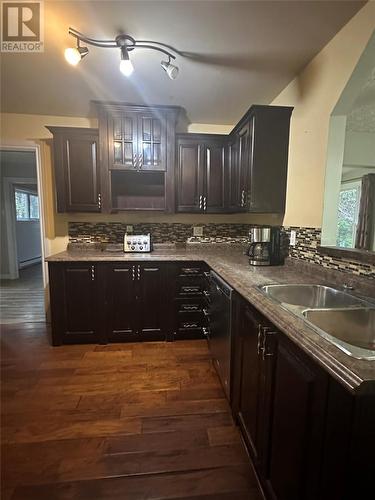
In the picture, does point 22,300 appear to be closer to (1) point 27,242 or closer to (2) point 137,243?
(2) point 137,243

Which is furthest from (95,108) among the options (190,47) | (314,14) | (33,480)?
(33,480)

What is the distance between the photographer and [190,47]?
69.8 inches

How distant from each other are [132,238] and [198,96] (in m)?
1.60

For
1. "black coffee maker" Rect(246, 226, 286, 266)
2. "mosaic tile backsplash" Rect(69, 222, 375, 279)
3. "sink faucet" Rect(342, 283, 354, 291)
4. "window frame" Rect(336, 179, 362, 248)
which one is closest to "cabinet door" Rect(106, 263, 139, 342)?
"mosaic tile backsplash" Rect(69, 222, 375, 279)

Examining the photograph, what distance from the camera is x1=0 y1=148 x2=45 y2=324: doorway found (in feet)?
11.6

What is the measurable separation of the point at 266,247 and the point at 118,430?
5.73 feet

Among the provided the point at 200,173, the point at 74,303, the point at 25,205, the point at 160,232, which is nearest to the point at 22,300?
the point at 74,303

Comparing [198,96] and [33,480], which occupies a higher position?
[198,96]

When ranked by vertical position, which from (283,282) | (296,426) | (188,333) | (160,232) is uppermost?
(160,232)

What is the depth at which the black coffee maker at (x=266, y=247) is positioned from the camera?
7.23 feet

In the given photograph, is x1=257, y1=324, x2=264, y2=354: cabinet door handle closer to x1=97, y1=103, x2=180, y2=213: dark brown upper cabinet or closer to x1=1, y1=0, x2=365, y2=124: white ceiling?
x1=1, y1=0, x2=365, y2=124: white ceiling

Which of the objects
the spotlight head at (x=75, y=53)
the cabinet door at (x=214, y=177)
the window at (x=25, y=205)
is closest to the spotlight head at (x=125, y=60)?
the spotlight head at (x=75, y=53)

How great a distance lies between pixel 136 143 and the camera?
106 inches

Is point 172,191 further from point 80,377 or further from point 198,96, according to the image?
point 80,377
